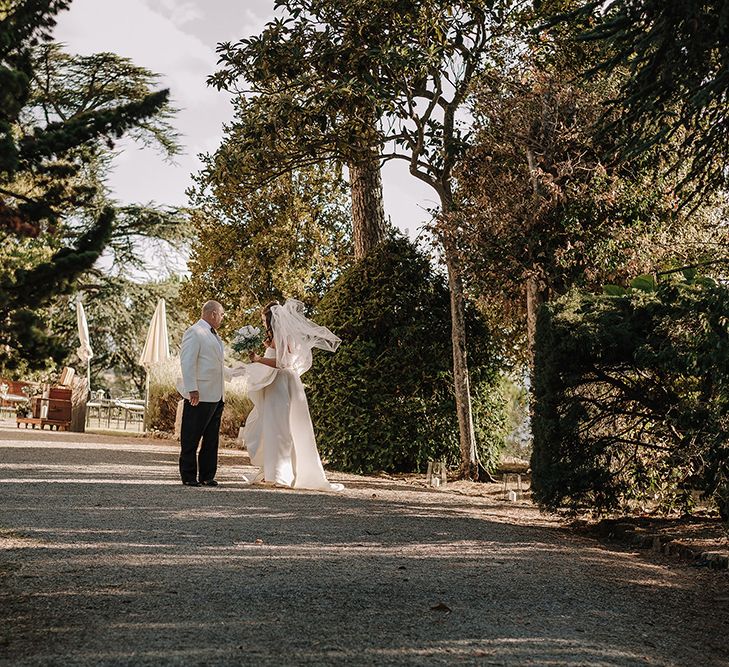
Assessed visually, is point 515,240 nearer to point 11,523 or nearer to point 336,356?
point 336,356

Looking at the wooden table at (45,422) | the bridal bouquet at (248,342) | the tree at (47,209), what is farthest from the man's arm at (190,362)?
the wooden table at (45,422)

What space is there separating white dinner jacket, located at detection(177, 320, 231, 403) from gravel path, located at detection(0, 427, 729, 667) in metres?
1.63

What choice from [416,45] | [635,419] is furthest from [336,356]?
[635,419]

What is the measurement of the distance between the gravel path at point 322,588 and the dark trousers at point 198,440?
1.24m

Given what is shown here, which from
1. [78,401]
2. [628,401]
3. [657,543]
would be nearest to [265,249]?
[78,401]

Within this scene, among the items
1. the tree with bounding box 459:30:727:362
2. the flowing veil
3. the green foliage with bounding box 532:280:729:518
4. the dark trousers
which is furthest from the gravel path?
the tree with bounding box 459:30:727:362

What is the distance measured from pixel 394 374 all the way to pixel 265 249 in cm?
934

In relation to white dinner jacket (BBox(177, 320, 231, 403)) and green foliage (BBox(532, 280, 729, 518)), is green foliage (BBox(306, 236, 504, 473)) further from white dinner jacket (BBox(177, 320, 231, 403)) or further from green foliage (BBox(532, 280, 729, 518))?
green foliage (BBox(532, 280, 729, 518))

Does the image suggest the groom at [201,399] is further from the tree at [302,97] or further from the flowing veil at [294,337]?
the tree at [302,97]

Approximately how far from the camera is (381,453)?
44.3 ft

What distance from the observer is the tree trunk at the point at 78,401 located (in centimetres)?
2298

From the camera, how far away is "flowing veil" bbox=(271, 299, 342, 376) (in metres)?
11.7

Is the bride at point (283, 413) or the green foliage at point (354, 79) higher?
the green foliage at point (354, 79)

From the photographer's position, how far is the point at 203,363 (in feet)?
35.7
